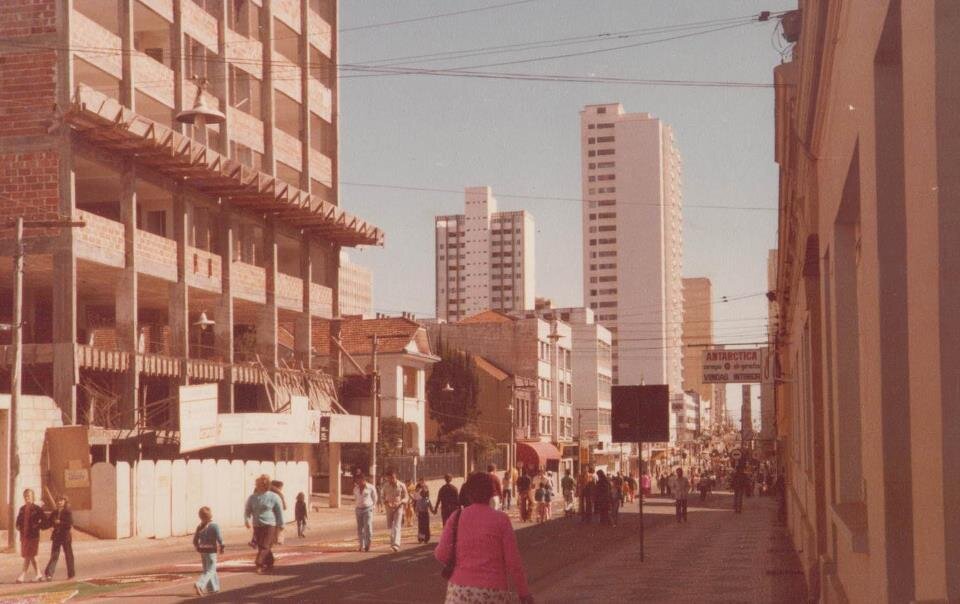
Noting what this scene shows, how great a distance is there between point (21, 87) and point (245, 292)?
15103mm

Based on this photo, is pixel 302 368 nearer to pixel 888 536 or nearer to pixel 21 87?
pixel 21 87

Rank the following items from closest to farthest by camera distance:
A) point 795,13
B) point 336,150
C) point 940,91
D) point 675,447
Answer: point 940,91 → point 795,13 → point 336,150 → point 675,447

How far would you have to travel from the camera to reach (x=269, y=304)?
56.4 meters

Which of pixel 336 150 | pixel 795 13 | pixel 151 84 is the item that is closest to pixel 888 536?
pixel 795 13

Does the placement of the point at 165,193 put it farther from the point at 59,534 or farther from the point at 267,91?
the point at 59,534

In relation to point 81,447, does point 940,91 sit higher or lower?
higher

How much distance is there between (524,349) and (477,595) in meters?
90.3

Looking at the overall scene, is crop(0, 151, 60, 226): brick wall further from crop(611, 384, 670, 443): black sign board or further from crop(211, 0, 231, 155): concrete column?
crop(611, 384, 670, 443): black sign board

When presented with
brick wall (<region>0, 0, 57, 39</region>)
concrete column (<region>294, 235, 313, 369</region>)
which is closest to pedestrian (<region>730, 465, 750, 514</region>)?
concrete column (<region>294, 235, 313, 369</region>)

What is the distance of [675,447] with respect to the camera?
554 ft

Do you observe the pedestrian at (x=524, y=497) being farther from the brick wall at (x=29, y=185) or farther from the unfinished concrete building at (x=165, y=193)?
the brick wall at (x=29, y=185)

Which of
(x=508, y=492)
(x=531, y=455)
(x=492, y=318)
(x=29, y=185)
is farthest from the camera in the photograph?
(x=492, y=318)

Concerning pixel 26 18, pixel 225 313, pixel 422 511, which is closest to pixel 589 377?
pixel 225 313

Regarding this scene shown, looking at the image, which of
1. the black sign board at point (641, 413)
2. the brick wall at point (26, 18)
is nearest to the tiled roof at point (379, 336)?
the brick wall at point (26, 18)
